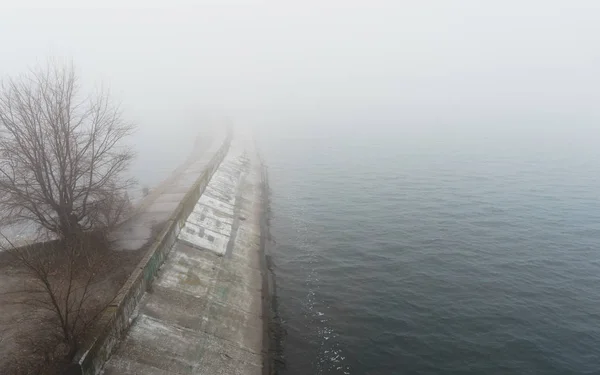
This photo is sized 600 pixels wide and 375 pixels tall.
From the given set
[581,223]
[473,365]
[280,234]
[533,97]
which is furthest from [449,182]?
[533,97]

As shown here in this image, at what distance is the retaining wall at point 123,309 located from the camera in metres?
15.3

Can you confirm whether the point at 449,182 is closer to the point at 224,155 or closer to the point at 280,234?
the point at 280,234

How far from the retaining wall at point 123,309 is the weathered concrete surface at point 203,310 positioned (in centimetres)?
48

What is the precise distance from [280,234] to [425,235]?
12.4 m

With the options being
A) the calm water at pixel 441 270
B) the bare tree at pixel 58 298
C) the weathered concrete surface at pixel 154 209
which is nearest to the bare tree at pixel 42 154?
the bare tree at pixel 58 298

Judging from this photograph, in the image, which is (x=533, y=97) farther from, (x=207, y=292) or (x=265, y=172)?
(x=207, y=292)

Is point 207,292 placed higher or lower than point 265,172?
lower

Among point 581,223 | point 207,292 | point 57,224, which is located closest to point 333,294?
point 207,292

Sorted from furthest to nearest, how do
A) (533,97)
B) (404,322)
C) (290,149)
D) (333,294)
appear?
(533,97) < (290,149) < (333,294) < (404,322)

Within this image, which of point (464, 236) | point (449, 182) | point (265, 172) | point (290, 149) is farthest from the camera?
point (290, 149)

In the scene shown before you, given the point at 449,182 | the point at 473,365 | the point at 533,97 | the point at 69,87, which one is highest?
the point at 533,97

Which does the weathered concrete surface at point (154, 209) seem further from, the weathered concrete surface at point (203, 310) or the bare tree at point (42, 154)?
the bare tree at point (42, 154)

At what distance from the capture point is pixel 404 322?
22516 mm

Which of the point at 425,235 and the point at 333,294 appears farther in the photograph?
the point at 425,235
